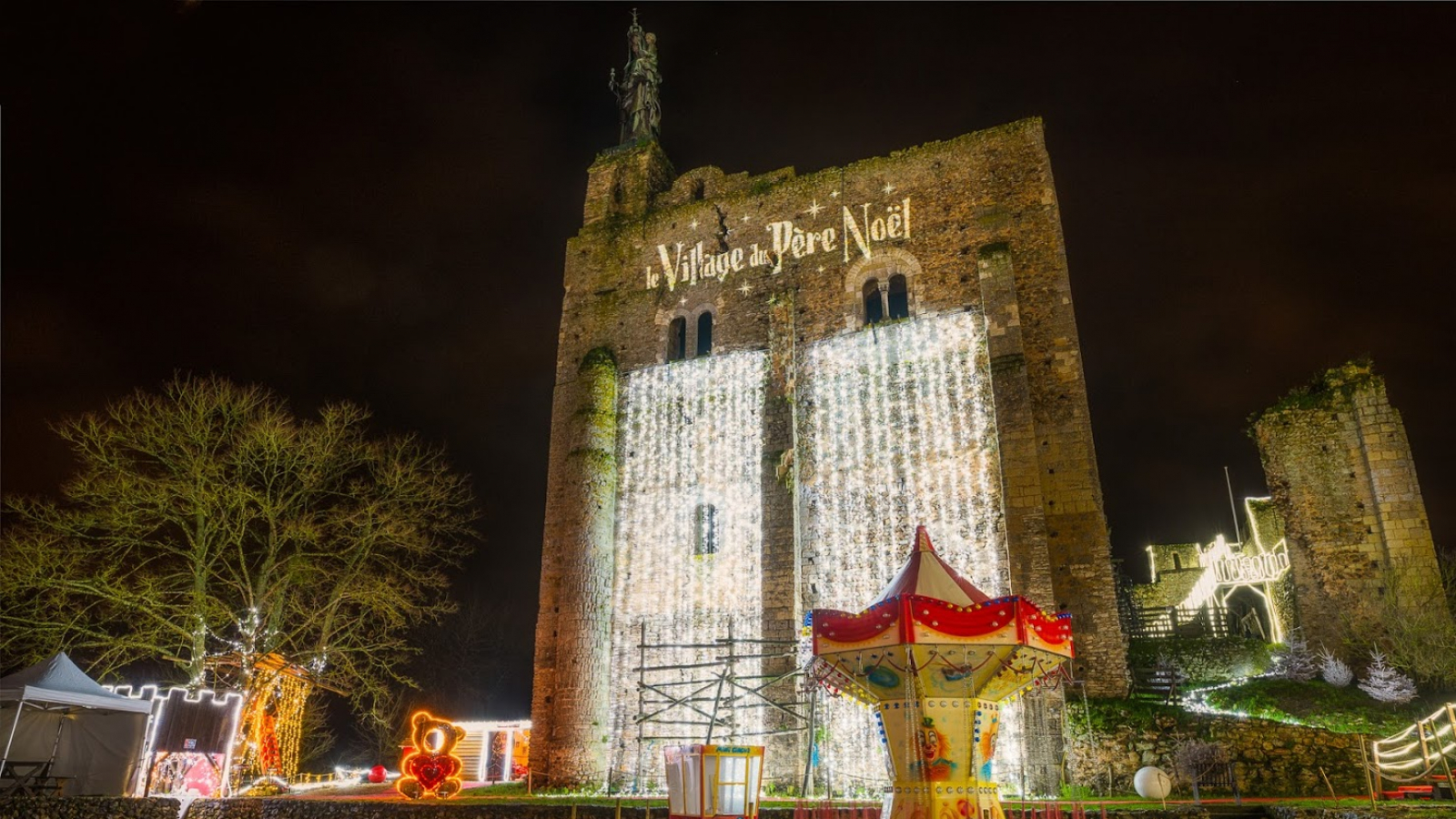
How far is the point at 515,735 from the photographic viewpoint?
22.6 metres

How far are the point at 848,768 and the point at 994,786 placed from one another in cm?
840

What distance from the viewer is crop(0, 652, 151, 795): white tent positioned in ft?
48.3

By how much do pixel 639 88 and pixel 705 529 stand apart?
13.8 metres

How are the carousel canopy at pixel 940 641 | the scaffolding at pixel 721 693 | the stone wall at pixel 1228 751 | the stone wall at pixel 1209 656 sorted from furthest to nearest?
the stone wall at pixel 1209 656 → the scaffolding at pixel 721 693 → the stone wall at pixel 1228 751 → the carousel canopy at pixel 940 641

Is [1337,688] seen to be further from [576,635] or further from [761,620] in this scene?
[576,635]

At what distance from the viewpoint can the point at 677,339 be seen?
21.5m

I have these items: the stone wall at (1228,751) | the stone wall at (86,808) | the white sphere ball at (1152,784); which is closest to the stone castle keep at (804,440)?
the stone wall at (1228,751)

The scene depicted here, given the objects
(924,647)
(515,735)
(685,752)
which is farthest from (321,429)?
(924,647)

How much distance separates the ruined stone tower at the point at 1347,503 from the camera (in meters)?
17.7

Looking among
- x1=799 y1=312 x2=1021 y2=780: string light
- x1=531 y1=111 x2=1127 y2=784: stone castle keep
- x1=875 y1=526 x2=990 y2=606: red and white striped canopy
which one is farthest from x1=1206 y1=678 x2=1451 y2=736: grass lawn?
x1=875 y1=526 x2=990 y2=606: red and white striped canopy

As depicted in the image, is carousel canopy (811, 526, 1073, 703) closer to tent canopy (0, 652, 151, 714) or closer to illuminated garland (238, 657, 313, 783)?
tent canopy (0, 652, 151, 714)

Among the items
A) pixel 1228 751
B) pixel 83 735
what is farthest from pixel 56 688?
pixel 1228 751

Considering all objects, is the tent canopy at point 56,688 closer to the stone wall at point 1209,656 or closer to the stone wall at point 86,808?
the stone wall at point 86,808

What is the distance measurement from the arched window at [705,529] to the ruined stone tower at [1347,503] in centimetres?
1262
